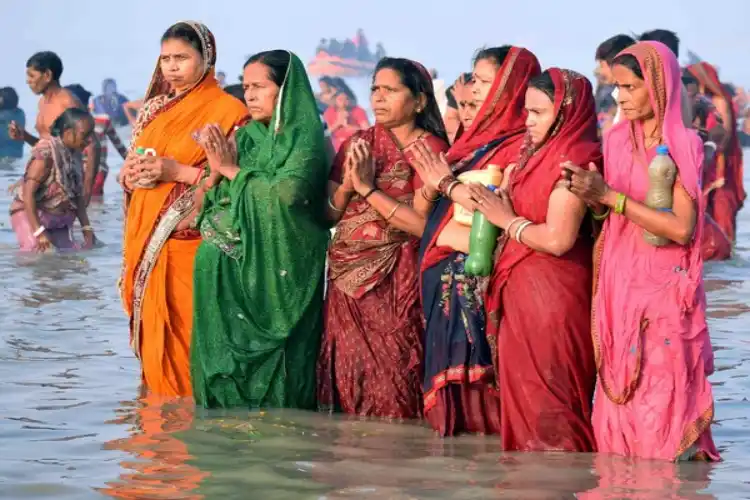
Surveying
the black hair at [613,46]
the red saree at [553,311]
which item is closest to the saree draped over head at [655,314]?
the red saree at [553,311]

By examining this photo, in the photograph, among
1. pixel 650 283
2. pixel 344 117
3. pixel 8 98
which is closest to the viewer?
pixel 650 283

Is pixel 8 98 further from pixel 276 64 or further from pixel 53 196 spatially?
pixel 276 64

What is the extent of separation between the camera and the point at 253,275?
6.83 metres

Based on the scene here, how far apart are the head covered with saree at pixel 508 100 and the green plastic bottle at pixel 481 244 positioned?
36cm

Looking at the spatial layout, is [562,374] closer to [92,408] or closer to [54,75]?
[92,408]

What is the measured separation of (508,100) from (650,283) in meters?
1.05

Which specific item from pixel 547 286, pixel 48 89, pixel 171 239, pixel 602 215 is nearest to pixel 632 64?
pixel 602 215

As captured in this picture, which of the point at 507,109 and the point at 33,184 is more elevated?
the point at 507,109

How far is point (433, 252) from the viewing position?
6285 mm

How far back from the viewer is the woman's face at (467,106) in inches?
268

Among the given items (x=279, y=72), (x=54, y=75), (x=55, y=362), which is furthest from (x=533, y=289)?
(x=54, y=75)

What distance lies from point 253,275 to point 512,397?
1.50 meters

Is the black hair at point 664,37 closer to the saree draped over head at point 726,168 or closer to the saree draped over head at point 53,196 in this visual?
the saree draped over head at point 726,168

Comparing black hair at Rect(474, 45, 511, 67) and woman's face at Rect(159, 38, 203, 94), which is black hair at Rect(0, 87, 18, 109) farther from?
black hair at Rect(474, 45, 511, 67)
